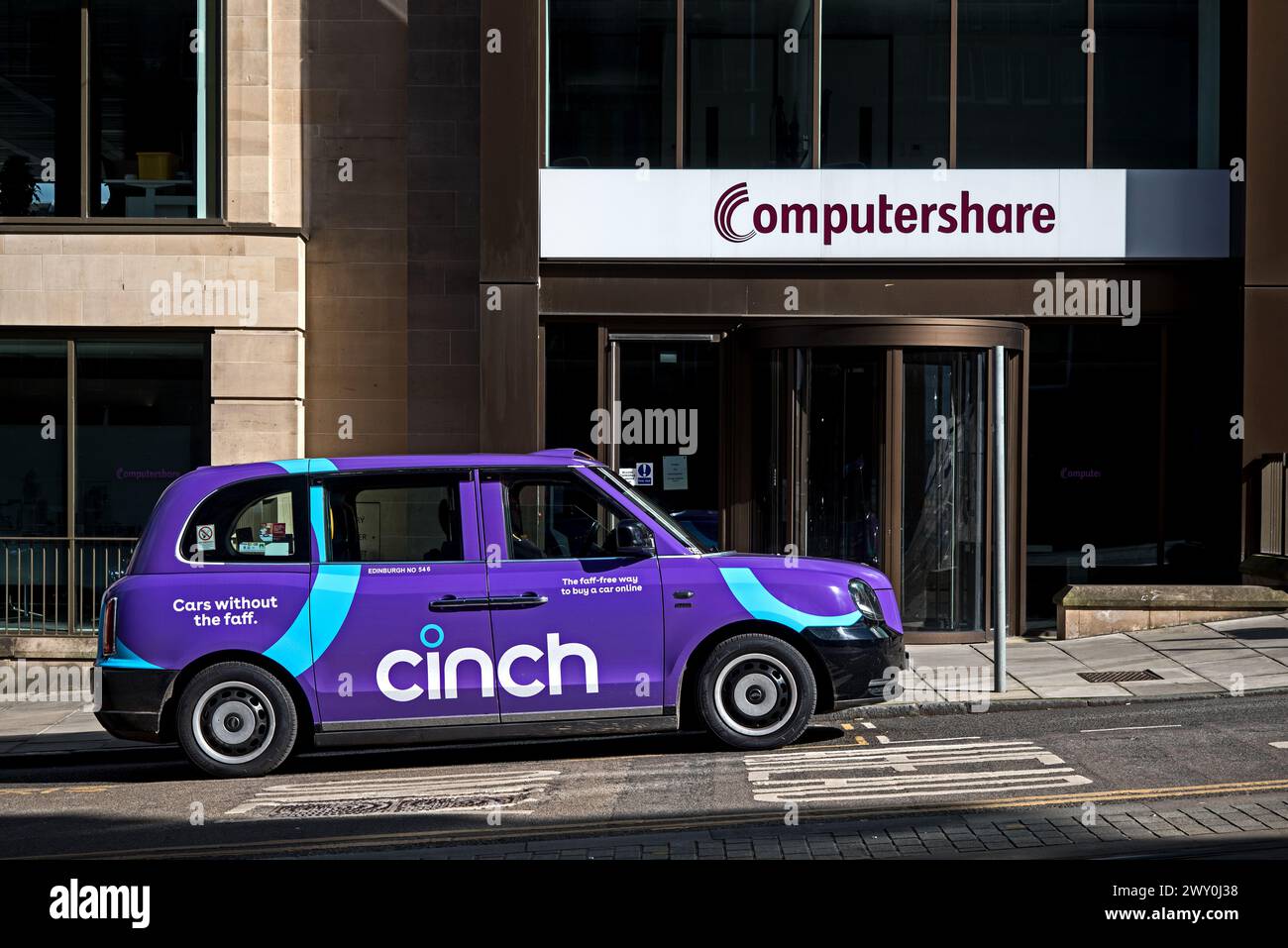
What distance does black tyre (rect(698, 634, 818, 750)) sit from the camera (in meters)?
9.27

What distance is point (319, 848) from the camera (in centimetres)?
691

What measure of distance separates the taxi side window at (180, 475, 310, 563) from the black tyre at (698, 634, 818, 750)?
8.93ft

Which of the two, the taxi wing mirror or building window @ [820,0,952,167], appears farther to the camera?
building window @ [820,0,952,167]

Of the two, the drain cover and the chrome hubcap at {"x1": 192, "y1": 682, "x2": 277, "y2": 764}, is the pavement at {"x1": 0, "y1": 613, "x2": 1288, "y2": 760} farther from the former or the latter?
the chrome hubcap at {"x1": 192, "y1": 682, "x2": 277, "y2": 764}

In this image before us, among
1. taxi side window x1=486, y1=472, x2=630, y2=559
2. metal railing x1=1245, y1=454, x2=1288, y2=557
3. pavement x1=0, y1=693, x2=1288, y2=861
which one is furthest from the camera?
metal railing x1=1245, y1=454, x2=1288, y2=557

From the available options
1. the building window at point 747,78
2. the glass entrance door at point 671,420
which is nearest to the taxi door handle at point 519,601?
the glass entrance door at point 671,420

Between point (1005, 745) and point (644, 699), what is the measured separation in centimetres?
233

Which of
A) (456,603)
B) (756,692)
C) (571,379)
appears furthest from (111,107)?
(756,692)

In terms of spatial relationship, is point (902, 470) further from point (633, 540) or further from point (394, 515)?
point (394, 515)

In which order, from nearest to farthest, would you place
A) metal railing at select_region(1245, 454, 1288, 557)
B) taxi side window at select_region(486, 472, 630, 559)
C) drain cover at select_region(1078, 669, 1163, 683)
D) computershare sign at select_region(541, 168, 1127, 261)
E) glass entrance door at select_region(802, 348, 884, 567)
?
taxi side window at select_region(486, 472, 630, 559) → drain cover at select_region(1078, 669, 1163, 683) → glass entrance door at select_region(802, 348, 884, 567) → metal railing at select_region(1245, 454, 1288, 557) → computershare sign at select_region(541, 168, 1127, 261)

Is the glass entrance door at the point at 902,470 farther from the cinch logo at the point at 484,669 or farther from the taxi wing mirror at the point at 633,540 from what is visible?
the cinch logo at the point at 484,669

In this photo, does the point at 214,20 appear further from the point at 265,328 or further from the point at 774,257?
the point at 774,257

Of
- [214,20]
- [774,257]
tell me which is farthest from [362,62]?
[774,257]
